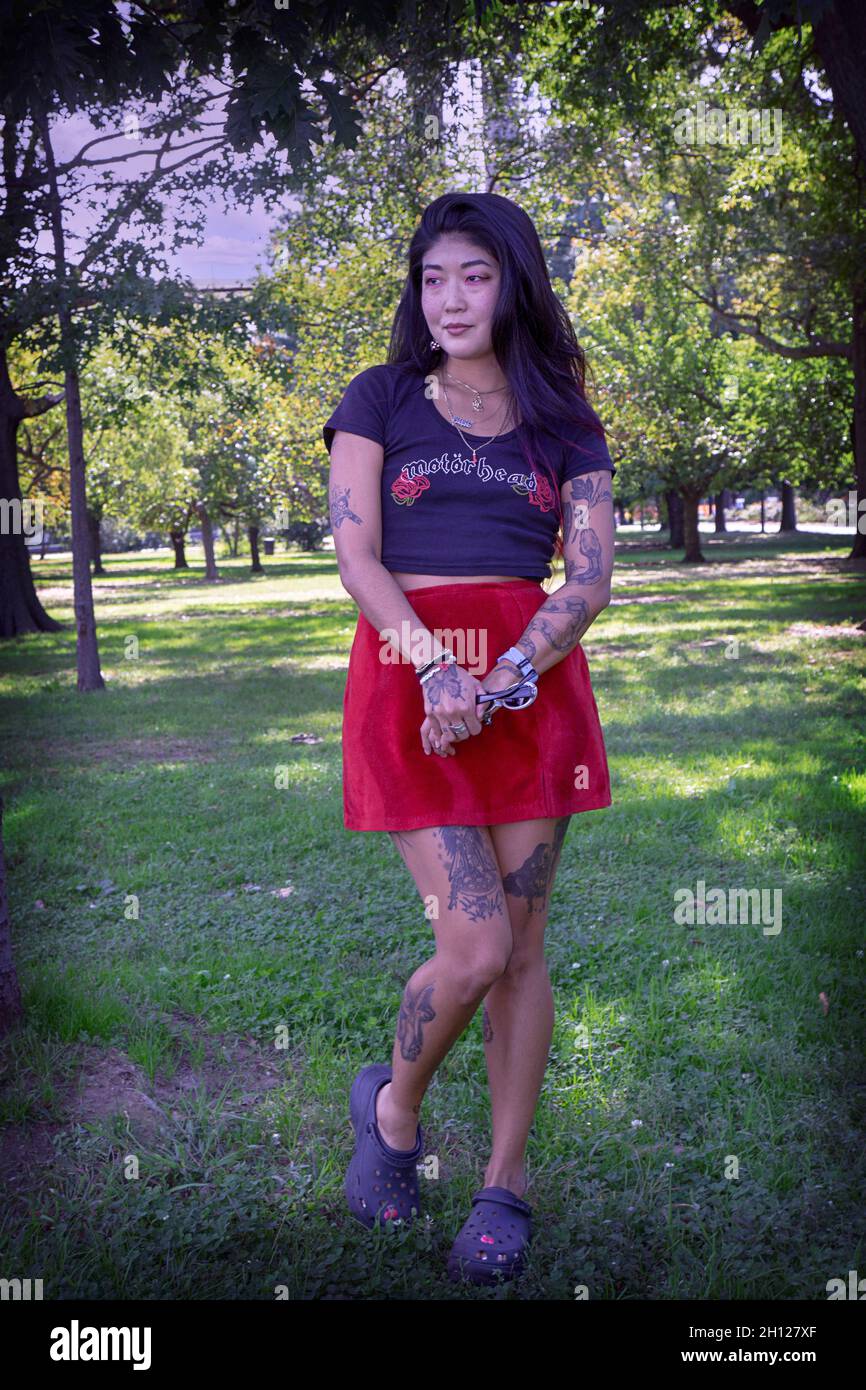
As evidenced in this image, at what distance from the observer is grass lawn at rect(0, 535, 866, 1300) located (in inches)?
109

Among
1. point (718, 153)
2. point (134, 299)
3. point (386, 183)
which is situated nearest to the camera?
point (134, 299)

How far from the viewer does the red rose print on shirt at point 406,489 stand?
271 centimetres

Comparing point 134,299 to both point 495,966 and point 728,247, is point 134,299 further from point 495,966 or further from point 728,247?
point 728,247

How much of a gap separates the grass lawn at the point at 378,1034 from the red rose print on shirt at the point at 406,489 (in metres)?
1.82

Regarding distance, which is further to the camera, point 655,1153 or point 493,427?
point 655,1153

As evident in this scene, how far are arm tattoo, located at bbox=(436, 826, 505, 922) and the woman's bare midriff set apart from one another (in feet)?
1.94

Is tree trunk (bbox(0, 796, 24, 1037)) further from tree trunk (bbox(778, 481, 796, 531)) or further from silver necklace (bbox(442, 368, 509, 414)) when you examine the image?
tree trunk (bbox(778, 481, 796, 531))

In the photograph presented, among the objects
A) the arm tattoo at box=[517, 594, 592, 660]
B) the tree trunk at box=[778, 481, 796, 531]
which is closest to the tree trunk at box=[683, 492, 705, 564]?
the tree trunk at box=[778, 481, 796, 531]

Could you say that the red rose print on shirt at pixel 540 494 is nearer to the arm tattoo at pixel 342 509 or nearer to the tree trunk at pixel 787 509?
the arm tattoo at pixel 342 509

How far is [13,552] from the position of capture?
61.0 ft

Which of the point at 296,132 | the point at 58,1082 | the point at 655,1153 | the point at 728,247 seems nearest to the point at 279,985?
the point at 58,1082

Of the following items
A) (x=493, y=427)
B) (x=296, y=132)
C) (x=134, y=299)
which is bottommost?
(x=493, y=427)

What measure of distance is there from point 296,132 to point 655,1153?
3308mm

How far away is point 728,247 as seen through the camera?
67.1ft
